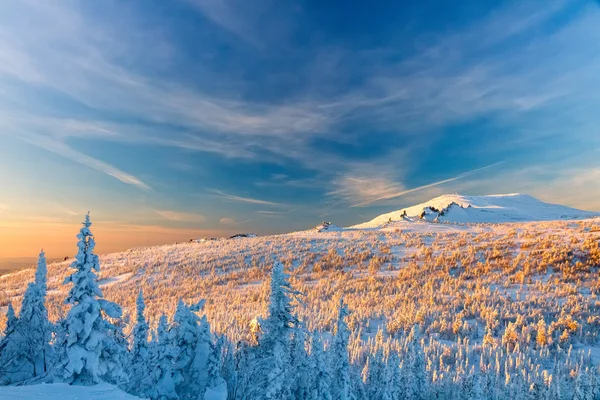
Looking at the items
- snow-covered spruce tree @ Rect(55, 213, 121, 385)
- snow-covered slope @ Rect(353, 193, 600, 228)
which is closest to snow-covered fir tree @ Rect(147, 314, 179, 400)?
snow-covered spruce tree @ Rect(55, 213, 121, 385)

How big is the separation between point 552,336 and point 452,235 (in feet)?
70.9

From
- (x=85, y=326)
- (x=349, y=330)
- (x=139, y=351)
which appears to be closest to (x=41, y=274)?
(x=139, y=351)

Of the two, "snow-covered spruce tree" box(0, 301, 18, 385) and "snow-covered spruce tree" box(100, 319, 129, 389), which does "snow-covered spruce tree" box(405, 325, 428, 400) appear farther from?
"snow-covered spruce tree" box(0, 301, 18, 385)

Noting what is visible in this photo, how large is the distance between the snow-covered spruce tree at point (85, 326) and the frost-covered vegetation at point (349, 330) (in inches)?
0.8

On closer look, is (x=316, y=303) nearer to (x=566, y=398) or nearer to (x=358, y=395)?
(x=358, y=395)

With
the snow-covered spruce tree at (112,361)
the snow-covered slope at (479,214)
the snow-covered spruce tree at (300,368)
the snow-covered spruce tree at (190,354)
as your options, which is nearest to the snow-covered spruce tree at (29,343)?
the snow-covered spruce tree at (112,361)

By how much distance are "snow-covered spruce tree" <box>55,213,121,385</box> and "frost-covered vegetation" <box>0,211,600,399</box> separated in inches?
0.8

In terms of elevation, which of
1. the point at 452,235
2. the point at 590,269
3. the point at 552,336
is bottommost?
the point at 552,336

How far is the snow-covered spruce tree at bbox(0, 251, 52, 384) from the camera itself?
20.5 feet

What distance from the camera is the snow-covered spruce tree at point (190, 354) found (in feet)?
17.1

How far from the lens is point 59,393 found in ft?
12.4

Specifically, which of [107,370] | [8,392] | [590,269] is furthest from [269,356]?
[590,269]

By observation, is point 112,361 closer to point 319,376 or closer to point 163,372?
point 163,372

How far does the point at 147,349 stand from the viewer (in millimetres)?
6535
